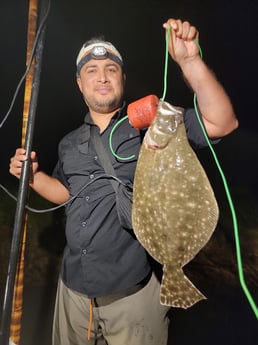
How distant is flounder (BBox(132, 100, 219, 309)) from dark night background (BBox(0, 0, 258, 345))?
2601mm

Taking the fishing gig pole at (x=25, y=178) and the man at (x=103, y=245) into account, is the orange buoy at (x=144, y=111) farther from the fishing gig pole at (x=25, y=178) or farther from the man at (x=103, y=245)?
the fishing gig pole at (x=25, y=178)

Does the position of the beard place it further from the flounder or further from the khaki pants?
the khaki pants

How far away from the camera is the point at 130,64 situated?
14.2 ft

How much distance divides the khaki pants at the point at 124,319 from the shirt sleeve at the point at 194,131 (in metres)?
0.80

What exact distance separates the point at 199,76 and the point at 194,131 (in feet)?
0.80

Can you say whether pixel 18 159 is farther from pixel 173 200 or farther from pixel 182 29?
pixel 182 29

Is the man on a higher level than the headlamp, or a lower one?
lower

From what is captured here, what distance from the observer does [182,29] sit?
104 cm

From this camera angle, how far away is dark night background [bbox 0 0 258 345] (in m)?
3.59

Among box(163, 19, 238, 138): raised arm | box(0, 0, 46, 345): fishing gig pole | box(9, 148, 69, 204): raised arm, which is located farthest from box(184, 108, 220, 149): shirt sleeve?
box(9, 148, 69, 204): raised arm

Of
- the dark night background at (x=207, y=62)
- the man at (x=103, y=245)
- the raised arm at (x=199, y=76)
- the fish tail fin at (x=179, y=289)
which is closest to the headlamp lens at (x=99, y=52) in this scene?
the man at (x=103, y=245)

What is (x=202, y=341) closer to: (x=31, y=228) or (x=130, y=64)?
(x=31, y=228)

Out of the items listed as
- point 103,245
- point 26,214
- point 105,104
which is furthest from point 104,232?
point 105,104

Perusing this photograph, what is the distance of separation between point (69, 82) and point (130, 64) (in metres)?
1.00
